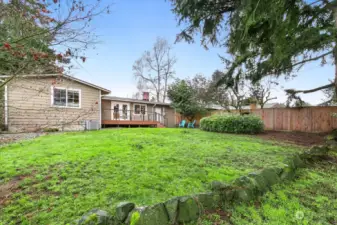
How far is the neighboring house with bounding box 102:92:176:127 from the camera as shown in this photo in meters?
14.6

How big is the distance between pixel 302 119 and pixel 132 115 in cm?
1235

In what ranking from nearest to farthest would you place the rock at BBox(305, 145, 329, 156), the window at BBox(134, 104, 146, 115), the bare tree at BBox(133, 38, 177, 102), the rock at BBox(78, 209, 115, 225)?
the rock at BBox(78, 209, 115, 225)
the rock at BBox(305, 145, 329, 156)
the window at BBox(134, 104, 146, 115)
the bare tree at BBox(133, 38, 177, 102)

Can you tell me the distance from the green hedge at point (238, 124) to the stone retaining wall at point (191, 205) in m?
6.76

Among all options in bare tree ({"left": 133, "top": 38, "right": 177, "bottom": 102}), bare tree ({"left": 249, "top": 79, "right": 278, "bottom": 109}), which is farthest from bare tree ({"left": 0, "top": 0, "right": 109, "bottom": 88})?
bare tree ({"left": 133, "top": 38, "right": 177, "bottom": 102})

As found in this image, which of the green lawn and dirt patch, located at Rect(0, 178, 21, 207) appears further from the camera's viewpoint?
dirt patch, located at Rect(0, 178, 21, 207)

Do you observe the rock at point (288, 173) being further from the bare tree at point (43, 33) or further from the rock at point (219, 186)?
the bare tree at point (43, 33)

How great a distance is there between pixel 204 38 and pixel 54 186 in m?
4.59

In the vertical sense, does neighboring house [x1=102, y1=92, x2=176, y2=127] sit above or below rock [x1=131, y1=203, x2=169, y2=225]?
above

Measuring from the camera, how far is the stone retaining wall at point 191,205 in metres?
1.76

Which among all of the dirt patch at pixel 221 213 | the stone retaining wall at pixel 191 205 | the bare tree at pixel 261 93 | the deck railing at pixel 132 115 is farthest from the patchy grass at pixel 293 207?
the bare tree at pixel 261 93

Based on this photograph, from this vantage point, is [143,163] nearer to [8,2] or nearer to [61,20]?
[61,20]

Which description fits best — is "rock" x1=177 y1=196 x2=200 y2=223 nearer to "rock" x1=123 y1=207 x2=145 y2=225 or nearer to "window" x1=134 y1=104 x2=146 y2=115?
"rock" x1=123 y1=207 x2=145 y2=225

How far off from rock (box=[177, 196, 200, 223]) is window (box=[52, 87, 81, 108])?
1094 cm

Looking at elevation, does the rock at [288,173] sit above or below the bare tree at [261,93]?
below
